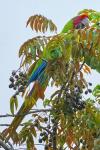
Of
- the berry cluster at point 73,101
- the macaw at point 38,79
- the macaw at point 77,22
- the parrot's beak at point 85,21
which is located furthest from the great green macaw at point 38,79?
the macaw at point 77,22

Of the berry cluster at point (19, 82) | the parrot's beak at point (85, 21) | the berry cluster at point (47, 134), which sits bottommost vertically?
the berry cluster at point (47, 134)

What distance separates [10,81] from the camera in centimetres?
266

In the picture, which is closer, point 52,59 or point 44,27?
point 52,59

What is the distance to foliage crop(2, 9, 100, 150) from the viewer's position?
7.85ft

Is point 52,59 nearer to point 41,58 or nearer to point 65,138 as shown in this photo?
point 41,58

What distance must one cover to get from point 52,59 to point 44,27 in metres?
0.71

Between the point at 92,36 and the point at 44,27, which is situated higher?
the point at 44,27

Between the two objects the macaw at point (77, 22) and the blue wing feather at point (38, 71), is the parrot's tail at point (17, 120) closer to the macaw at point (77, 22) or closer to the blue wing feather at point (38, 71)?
the blue wing feather at point (38, 71)

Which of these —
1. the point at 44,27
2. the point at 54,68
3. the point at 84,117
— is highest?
the point at 44,27

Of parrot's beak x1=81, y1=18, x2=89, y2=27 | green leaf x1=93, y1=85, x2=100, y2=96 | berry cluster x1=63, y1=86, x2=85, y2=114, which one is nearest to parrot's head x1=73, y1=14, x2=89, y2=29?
parrot's beak x1=81, y1=18, x2=89, y2=27

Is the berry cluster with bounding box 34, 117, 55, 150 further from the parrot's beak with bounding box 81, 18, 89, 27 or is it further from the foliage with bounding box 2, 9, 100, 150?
the parrot's beak with bounding box 81, 18, 89, 27

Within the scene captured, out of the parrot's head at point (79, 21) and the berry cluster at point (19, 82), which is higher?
the parrot's head at point (79, 21)

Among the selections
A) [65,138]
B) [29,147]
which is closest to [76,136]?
[65,138]

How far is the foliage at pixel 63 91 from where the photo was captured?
7.85 ft
